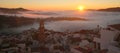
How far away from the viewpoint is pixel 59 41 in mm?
3770

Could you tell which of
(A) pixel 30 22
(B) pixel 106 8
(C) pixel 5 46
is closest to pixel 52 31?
(A) pixel 30 22

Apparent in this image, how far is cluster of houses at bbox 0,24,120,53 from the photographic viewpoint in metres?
3.29

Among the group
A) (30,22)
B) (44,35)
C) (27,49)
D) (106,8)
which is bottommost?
(27,49)

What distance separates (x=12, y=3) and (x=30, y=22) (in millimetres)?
479

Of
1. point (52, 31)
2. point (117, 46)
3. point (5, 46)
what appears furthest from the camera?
point (52, 31)

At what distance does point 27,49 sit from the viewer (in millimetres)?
3449

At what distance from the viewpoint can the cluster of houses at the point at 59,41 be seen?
10.8 ft

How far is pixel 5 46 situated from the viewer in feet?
Answer: 10.9

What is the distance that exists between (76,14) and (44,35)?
0.74 meters

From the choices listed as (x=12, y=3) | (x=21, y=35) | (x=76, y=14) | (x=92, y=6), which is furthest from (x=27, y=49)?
(x=92, y=6)

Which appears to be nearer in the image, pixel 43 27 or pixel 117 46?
pixel 117 46

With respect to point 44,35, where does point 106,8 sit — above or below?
above

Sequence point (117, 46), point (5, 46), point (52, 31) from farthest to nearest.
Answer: point (52, 31) < point (5, 46) < point (117, 46)

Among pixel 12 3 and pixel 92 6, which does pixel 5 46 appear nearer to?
pixel 12 3
